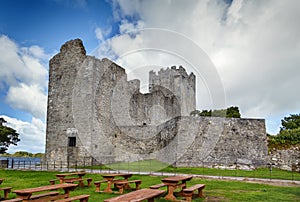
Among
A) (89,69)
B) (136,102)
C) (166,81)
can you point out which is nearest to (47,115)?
(89,69)

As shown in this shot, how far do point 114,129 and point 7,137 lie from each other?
13051 millimetres

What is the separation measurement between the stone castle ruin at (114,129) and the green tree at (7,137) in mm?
9229

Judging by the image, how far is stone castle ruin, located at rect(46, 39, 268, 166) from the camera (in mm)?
18000

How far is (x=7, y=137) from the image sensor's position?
29.6m

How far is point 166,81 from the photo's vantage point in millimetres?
43312

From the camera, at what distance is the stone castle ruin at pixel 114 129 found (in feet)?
59.1

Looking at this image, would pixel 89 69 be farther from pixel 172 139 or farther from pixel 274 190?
pixel 274 190

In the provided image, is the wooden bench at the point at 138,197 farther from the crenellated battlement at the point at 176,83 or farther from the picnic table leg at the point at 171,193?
the crenellated battlement at the point at 176,83

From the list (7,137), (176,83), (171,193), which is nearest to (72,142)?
(7,137)

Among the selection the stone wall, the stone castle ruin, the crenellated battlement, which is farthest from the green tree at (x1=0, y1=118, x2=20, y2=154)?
the stone wall

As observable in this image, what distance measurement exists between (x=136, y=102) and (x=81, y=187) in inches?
800

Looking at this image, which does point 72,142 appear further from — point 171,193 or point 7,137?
point 171,193

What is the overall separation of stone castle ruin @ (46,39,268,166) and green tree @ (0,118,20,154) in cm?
923

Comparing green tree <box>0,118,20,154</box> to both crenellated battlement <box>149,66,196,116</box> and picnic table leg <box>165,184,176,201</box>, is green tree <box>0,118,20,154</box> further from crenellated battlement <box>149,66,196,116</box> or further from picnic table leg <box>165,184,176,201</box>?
picnic table leg <box>165,184,176,201</box>
